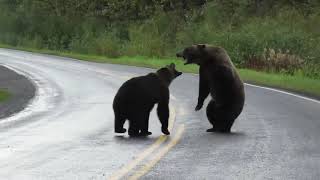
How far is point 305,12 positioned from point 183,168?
100ft

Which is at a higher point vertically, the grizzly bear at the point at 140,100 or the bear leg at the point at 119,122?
the grizzly bear at the point at 140,100

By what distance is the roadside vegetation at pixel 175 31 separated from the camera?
29297mm

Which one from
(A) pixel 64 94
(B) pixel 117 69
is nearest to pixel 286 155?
(A) pixel 64 94

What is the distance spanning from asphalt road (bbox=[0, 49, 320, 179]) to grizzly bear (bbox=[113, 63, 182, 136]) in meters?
0.29

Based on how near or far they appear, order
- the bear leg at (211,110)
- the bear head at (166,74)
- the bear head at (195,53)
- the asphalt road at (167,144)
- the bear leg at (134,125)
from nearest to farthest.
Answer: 1. the asphalt road at (167,144)
2. the bear leg at (134,125)
3. the bear head at (166,74)
4. the bear leg at (211,110)
5. the bear head at (195,53)

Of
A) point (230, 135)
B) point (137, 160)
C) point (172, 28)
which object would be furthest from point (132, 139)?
point (172, 28)

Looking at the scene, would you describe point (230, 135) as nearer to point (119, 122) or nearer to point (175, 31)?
point (119, 122)

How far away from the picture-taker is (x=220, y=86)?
11.3m

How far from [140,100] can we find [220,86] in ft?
4.65

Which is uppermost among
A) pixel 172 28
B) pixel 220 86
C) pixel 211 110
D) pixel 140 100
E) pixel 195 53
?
pixel 195 53

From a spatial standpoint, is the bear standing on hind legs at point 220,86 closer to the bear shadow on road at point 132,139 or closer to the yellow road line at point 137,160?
the yellow road line at point 137,160

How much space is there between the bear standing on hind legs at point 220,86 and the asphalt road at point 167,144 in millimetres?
341

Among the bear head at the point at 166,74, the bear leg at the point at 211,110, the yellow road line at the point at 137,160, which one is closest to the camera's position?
the yellow road line at the point at 137,160

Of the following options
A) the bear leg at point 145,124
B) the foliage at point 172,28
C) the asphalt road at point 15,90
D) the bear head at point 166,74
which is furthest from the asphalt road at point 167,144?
the foliage at point 172,28
